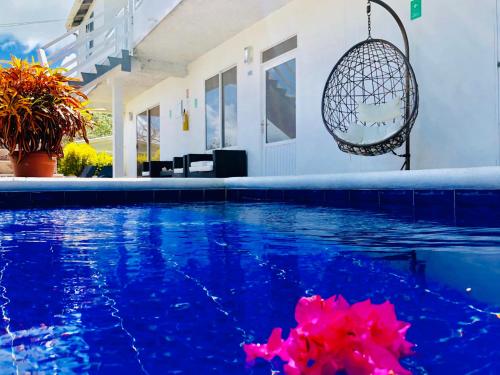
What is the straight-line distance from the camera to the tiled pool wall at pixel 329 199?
10.2 feet

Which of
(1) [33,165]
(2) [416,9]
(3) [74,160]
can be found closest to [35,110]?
(1) [33,165]

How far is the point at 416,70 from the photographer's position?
14.5ft

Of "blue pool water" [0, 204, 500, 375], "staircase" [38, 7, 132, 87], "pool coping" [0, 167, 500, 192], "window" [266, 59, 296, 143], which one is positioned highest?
"staircase" [38, 7, 132, 87]

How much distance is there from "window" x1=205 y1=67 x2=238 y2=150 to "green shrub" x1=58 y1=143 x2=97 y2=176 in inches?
156

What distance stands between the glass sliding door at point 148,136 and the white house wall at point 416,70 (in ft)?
10.5

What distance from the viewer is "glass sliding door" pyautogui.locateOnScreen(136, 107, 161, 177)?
11633mm

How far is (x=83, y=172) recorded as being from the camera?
1050cm

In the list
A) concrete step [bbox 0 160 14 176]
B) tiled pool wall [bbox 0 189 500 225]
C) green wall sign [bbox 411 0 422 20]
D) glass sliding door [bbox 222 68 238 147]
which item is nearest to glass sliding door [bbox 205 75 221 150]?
glass sliding door [bbox 222 68 238 147]

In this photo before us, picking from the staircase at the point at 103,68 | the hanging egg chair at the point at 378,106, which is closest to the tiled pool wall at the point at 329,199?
the hanging egg chair at the point at 378,106

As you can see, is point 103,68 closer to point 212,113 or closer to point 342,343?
point 212,113

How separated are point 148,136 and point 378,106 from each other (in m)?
8.77

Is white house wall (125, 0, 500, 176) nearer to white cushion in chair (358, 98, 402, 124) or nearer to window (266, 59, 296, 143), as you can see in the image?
window (266, 59, 296, 143)

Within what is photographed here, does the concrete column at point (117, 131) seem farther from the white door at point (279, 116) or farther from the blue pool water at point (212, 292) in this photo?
the blue pool water at point (212, 292)

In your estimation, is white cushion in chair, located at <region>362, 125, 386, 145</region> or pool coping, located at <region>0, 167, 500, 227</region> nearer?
pool coping, located at <region>0, 167, 500, 227</region>
